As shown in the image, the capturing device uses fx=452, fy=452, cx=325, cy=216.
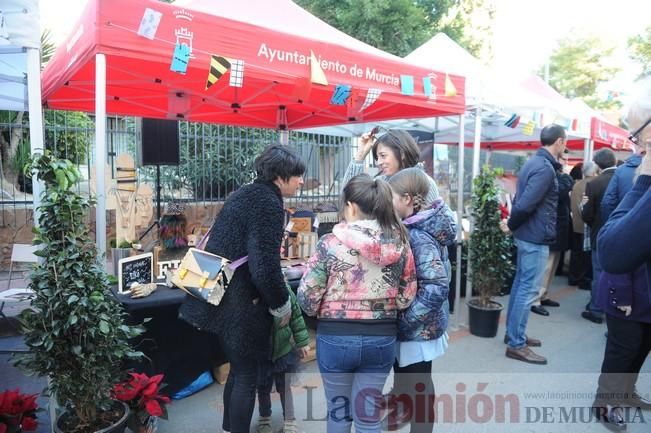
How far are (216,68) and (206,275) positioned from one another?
1314mm

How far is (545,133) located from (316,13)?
383 inches

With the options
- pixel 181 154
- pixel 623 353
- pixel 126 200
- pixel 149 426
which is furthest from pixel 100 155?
pixel 181 154

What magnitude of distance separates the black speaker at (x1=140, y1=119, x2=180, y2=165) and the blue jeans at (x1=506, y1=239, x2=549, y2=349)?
337 centimetres

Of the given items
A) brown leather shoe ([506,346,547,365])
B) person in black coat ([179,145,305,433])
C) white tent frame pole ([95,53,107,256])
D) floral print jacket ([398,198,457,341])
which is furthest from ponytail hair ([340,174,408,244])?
brown leather shoe ([506,346,547,365])

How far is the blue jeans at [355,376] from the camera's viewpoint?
72.2 inches

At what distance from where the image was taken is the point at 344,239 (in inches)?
70.1

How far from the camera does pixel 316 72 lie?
3162 millimetres

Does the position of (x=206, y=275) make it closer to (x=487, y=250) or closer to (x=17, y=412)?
(x=17, y=412)

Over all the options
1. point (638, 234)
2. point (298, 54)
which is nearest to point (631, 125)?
point (638, 234)

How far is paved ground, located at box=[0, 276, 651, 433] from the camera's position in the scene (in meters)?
2.76

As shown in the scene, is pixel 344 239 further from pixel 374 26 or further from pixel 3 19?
pixel 374 26

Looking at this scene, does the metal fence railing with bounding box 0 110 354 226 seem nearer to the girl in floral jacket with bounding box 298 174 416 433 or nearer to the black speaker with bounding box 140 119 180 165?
the black speaker with bounding box 140 119 180 165

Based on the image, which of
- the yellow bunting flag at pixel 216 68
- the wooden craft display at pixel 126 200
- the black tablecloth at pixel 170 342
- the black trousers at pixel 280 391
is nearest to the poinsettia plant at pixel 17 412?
the black tablecloth at pixel 170 342

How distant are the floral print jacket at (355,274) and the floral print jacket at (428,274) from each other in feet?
0.40
